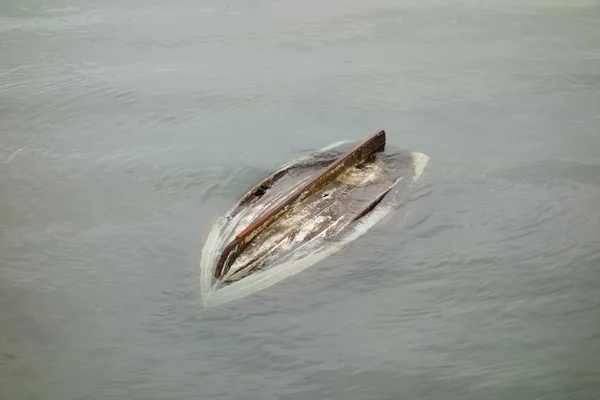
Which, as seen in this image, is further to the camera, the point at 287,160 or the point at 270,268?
the point at 287,160

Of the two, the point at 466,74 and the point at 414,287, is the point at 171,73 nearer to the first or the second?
the point at 466,74

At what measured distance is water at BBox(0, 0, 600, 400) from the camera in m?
6.61

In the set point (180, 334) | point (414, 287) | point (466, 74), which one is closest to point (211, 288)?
point (180, 334)

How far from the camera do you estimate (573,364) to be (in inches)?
258

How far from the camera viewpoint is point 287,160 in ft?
33.2

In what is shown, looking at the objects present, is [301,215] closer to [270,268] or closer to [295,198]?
[295,198]

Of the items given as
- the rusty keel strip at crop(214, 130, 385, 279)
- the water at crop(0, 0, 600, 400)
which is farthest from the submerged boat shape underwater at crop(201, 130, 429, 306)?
the water at crop(0, 0, 600, 400)

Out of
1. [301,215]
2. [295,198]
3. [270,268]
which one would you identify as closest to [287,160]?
[295,198]

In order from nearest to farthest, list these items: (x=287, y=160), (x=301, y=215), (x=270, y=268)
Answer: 1. (x=270, y=268)
2. (x=301, y=215)
3. (x=287, y=160)

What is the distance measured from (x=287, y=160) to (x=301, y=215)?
260 cm

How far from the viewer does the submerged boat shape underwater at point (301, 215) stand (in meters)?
6.91

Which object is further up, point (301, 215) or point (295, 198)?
point (295, 198)

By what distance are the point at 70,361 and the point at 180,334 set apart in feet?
3.72

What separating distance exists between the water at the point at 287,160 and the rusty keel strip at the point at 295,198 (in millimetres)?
574
